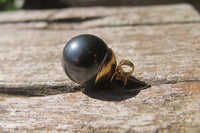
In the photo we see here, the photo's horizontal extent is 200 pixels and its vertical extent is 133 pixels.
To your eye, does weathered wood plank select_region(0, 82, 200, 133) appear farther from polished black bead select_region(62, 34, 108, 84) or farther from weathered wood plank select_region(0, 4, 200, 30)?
weathered wood plank select_region(0, 4, 200, 30)

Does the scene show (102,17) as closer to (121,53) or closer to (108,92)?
(121,53)

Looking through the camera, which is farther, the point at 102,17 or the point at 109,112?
the point at 102,17

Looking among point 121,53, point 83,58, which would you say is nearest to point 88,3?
point 121,53

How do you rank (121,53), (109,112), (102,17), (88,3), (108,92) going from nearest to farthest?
(109,112), (108,92), (121,53), (102,17), (88,3)

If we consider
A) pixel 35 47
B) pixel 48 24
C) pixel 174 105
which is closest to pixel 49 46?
pixel 35 47

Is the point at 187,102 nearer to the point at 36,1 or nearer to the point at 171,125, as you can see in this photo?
the point at 171,125

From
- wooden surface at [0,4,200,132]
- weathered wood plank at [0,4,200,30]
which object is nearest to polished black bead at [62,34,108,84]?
wooden surface at [0,4,200,132]
